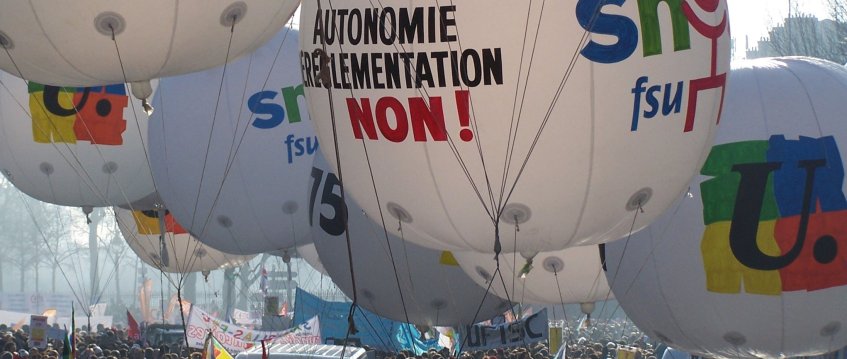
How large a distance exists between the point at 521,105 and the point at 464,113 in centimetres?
39

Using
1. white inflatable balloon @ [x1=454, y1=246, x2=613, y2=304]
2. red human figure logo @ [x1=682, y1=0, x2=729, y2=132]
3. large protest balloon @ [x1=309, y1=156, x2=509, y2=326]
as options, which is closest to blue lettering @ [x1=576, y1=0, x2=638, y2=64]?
red human figure logo @ [x1=682, y1=0, x2=729, y2=132]

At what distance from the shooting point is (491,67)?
8758mm

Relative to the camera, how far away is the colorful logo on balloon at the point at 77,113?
55.7 feet

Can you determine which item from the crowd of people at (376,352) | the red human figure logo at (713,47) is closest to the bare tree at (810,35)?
the crowd of people at (376,352)

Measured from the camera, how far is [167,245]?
2167 cm

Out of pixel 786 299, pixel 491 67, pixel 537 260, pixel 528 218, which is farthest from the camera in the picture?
pixel 537 260

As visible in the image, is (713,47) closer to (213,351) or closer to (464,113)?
(464,113)

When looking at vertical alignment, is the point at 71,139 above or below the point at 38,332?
above

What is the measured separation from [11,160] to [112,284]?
79921 mm

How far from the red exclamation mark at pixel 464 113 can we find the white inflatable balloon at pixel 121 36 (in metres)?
2.05

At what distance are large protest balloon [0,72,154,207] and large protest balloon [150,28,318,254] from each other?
1012 mm

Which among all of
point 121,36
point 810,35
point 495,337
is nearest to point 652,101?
point 121,36

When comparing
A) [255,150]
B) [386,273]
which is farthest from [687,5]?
[255,150]

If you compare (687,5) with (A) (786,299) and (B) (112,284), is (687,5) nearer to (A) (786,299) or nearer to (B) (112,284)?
(A) (786,299)
